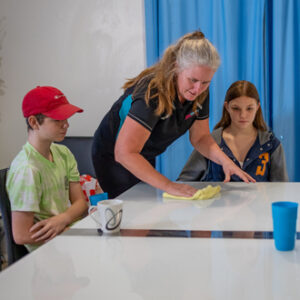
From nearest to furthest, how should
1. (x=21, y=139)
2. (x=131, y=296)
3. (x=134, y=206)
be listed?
(x=131, y=296), (x=134, y=206), (x=21, y=139)

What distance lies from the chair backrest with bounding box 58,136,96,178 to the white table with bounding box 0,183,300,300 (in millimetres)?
1660

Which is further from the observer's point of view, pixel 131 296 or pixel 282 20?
pixel 282 20

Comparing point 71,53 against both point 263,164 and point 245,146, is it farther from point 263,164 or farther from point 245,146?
point 263,164

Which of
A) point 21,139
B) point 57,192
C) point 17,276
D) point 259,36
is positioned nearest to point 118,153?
point 57,192

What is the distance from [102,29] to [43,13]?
0.47m

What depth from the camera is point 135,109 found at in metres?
1.45

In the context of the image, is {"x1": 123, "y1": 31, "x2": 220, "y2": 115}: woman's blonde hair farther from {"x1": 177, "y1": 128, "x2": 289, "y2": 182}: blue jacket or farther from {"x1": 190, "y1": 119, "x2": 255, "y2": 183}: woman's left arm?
{"x1": 177, "y1": 128, "x2": 289, "y2": 182}: blue jacket

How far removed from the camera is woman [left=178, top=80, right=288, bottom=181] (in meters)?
2.09

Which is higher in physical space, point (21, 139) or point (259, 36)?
point (259, 36)

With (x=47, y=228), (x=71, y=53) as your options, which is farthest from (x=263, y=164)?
(x=71, y=53)

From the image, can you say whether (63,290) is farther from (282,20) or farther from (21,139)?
(21,139)

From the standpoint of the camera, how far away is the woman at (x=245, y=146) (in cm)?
209

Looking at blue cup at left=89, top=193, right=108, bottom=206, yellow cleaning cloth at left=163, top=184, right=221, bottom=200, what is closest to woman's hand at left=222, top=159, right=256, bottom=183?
yellow cleaning cloth at left=163, top=184, right=221, bottom=200

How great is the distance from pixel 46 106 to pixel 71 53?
58.4 inches
